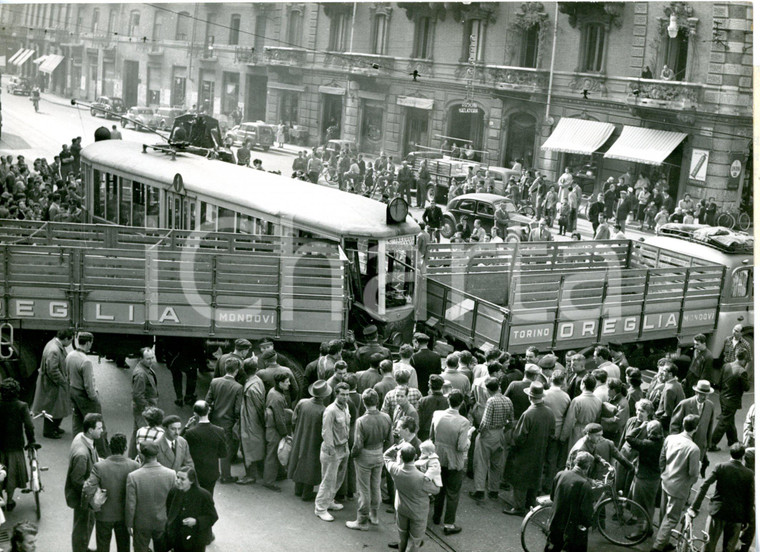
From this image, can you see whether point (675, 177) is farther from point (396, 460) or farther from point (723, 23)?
point (396, 460)

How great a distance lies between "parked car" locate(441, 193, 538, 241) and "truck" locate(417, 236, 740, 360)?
9.44 metres

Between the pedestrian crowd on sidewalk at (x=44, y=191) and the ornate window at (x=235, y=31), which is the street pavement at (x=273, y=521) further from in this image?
the ornate window at (x=235, y=31)

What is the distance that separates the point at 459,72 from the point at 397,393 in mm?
23049

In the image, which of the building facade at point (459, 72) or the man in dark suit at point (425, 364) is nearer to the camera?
the man in dark suit at point (425, 364)

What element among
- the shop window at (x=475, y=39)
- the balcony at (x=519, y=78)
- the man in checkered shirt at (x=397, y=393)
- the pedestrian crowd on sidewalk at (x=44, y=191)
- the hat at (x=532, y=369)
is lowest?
the man in checkered shirt at (x=397, y=393)

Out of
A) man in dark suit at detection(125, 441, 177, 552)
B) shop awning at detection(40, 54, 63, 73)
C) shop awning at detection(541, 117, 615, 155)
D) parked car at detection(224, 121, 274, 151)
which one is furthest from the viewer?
parked car at detection(224, 121, 274, 151)

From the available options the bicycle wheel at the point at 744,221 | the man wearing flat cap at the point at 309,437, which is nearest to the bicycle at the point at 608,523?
the man wearing flat cap at the point at 309,437

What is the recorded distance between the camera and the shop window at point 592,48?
27.2m

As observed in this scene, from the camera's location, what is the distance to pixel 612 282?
12.9 meters

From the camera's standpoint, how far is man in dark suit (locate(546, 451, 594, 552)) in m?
7.57

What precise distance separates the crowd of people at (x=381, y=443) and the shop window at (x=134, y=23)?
3015cm

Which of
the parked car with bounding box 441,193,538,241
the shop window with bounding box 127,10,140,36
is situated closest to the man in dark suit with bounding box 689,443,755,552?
the parked car with bounding box 441,193,538,241

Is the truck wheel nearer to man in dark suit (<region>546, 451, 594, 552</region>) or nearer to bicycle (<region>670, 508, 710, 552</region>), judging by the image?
bicycle (<region>670, 508, 710, 552</region>)

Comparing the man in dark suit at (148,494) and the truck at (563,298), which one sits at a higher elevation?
the truck at (563,298)
